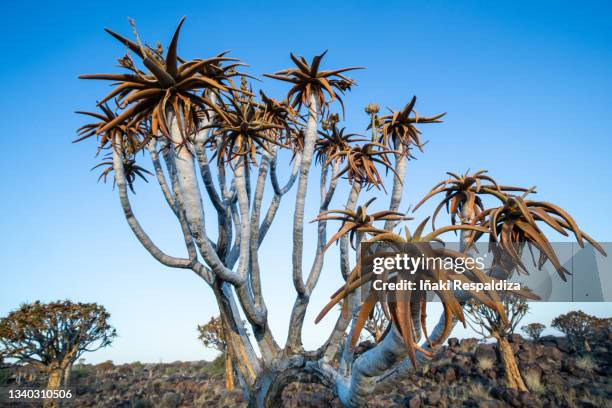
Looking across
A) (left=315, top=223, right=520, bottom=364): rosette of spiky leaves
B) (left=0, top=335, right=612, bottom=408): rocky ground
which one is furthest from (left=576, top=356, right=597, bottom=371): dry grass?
(left=315, top=223, right=520, bottom=364): rosette of spiky leaves

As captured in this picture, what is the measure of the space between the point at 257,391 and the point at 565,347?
19.1m

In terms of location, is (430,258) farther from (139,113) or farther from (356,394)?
(139,113)

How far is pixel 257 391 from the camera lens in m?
8.72

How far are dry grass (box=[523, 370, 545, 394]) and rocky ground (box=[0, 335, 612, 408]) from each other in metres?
0.03

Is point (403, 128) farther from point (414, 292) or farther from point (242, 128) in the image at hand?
point (414, 292)

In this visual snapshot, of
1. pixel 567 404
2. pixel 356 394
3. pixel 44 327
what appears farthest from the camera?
pixel 44 327

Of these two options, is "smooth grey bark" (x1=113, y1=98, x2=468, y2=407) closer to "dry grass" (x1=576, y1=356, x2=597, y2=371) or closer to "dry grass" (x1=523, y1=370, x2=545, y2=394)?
"dry grass" (x1=523, y1=370, x2=545, y2=394)

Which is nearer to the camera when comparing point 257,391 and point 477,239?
point 477,239

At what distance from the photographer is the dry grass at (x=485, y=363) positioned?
1777 centimetres

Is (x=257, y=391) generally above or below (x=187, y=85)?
below

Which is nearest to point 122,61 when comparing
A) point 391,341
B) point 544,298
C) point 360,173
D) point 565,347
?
point 360,173

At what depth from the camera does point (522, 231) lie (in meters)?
4.07

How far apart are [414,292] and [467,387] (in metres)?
15.6

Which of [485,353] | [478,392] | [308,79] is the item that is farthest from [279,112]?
[485,353]
